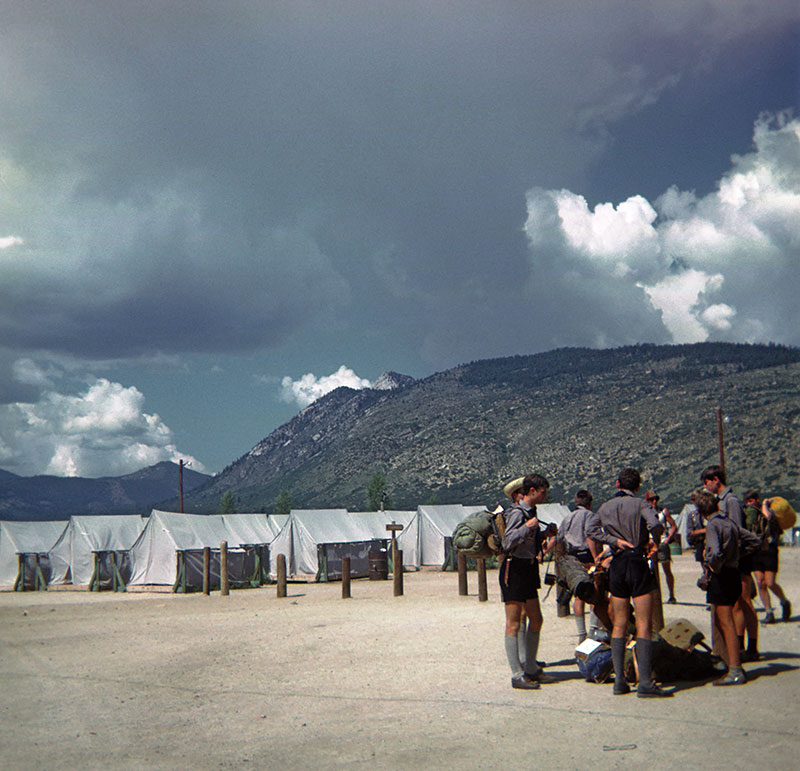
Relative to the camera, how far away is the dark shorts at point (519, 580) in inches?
317

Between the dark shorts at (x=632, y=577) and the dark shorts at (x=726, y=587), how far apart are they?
697 millimetres

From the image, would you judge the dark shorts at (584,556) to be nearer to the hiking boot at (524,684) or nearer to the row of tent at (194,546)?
the hiking boot at (524,684)

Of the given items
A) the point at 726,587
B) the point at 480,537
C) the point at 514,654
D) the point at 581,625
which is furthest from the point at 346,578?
the point at 726,587

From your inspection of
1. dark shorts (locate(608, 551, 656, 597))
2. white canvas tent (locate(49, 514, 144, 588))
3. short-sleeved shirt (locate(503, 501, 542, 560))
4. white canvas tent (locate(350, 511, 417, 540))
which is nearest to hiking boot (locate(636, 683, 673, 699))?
dark shorts (locate(608, 551, 656, 597))

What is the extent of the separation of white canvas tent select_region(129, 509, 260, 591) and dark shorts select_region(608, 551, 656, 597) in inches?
794

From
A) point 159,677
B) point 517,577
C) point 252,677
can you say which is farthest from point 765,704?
point 159,677

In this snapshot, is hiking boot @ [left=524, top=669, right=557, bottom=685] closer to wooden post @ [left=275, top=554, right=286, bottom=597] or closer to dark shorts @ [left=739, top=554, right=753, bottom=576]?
dark shorts @ [left=739, top=554, right=753, bottom=576]

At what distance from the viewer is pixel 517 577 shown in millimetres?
8086

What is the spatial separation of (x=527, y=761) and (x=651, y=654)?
2.38 m

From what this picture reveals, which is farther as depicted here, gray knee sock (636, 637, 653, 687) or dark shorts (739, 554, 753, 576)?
dark shorts (739, 554, 753, 576)

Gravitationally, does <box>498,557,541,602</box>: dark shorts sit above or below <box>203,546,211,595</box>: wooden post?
above

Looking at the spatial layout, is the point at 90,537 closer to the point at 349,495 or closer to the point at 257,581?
the point at 257,581

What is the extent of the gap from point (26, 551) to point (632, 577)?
3040 cm

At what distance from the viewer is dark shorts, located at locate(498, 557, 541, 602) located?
8047 millimetres
